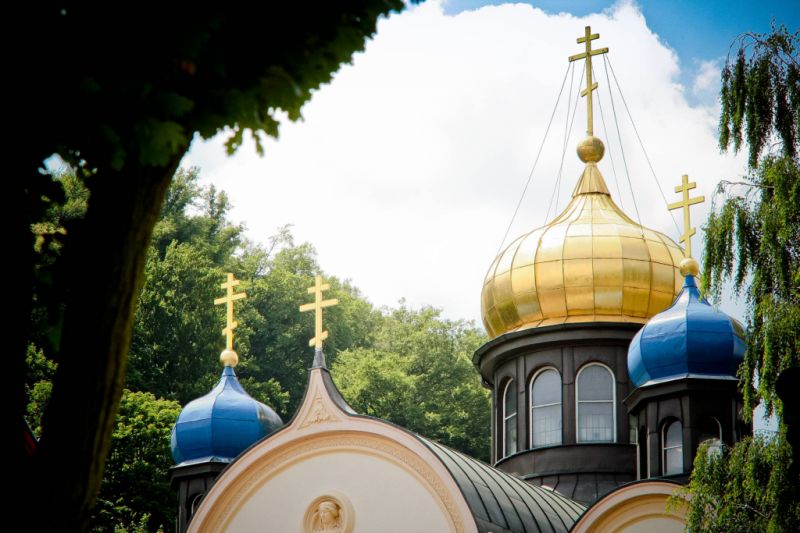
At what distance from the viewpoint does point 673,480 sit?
620 inches

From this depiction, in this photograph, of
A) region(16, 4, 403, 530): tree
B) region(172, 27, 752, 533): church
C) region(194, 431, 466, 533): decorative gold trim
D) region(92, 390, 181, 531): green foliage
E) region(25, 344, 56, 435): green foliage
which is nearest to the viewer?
region(16, 4, 403, 530): tree

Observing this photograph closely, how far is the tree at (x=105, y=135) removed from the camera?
470 centimetres

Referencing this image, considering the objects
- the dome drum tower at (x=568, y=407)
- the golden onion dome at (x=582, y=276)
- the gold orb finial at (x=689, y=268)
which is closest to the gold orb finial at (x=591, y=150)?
the golden onion dome at (x=582, y=276)

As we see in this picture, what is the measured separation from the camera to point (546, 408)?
67.7ft

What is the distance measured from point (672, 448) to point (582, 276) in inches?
167

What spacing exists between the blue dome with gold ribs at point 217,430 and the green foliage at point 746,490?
7941 mm

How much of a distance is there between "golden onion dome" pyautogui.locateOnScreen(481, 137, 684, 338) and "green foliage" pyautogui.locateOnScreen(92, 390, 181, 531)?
8.76 metres

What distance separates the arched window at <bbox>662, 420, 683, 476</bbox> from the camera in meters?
17.1

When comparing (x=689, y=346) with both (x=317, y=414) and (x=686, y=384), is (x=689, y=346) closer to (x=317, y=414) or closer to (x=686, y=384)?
(x=686, y=384)

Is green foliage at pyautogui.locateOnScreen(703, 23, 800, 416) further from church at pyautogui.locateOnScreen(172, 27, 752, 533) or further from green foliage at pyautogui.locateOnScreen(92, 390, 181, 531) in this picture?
green foliage at pyautogui.locateOnScreen(92, 390, 181, 531)

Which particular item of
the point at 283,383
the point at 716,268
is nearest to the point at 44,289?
the point at 716,268

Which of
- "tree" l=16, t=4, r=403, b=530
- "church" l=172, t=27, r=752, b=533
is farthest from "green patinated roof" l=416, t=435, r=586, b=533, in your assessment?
"tree" l=16, t=4, r=403, b=530

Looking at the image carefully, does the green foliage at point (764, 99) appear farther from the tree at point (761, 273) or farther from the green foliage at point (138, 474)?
the green foliage at point (138, 474)

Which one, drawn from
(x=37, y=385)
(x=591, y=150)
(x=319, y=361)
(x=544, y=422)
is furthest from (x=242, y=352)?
(x=319, y=361)
